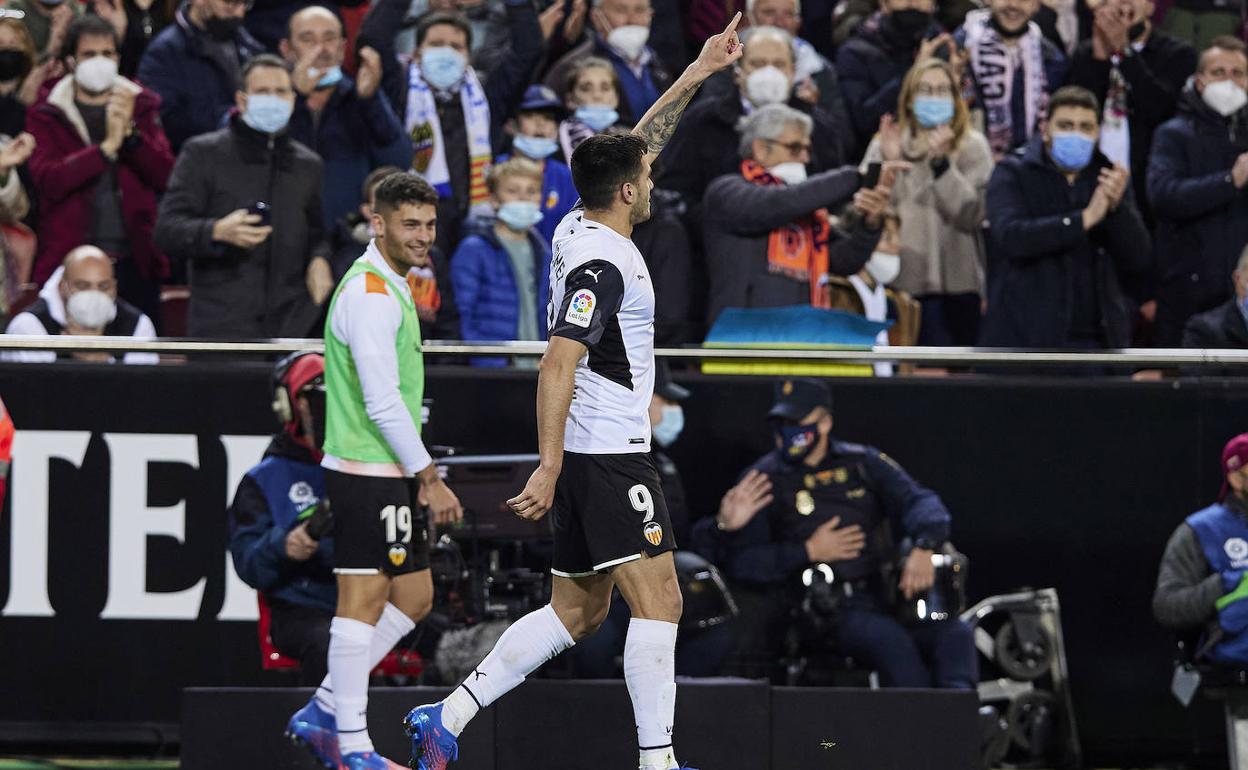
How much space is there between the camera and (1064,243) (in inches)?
384

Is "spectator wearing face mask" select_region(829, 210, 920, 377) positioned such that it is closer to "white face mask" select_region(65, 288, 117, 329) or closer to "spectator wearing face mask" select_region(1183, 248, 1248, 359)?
"spectator wearing face mask" select_region(1183, 248, 1248, 359)

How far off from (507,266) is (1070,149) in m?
3.02

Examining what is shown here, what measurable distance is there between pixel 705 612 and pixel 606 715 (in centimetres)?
131

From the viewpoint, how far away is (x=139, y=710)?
28.7 feet

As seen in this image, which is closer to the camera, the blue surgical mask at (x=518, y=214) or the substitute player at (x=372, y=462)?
the substitute player at (x=372, y=462)

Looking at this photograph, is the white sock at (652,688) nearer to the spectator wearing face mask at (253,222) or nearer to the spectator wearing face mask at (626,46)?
the spectator wearing face mask at (253,222)

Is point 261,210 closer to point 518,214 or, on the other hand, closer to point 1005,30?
point 518,214

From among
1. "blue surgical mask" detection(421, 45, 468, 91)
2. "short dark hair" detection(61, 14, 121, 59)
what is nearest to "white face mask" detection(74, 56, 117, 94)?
"short dark hair" detection(61, 14, 121, 59)

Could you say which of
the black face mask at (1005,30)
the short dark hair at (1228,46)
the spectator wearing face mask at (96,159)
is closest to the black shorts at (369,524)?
the spectator wearing face mask at (96,159)

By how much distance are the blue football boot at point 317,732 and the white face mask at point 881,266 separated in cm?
433

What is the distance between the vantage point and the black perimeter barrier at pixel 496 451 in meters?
8.73

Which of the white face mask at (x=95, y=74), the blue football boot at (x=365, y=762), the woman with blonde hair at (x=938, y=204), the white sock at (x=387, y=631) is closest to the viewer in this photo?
the blue football boot at (x=365, y=762)

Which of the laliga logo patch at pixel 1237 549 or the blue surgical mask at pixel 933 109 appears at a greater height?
the blue surgical mask at pixel 933 109

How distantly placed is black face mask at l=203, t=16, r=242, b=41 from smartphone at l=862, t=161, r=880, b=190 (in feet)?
12.1
